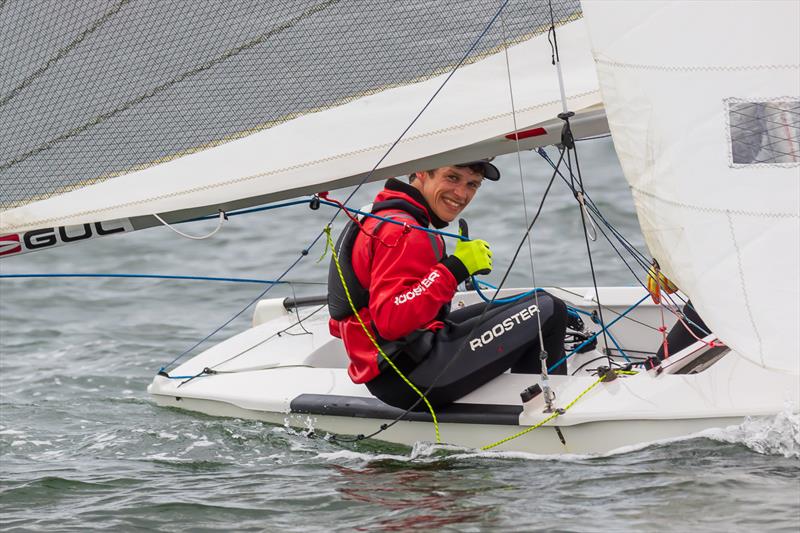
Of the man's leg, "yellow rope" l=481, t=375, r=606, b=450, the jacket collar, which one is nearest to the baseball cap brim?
the jacket collar

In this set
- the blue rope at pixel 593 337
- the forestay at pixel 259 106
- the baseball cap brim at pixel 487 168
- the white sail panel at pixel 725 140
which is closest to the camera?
the white sail panel at pixel 725 140

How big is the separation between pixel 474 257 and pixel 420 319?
0.24 metres

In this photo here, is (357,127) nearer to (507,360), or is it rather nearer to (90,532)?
(507,360)

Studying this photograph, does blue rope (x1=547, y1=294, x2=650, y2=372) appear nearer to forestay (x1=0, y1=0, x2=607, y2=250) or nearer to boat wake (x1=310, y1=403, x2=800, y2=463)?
boat wake (x1=310, y1=403, x2=800, y2=463)

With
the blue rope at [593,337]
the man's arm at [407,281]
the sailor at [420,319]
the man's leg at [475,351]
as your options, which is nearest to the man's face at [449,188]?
the sailor at [420,319]

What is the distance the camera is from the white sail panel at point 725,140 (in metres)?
3.11

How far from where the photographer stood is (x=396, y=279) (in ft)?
11.7

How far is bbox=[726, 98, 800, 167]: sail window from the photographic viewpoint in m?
3.12

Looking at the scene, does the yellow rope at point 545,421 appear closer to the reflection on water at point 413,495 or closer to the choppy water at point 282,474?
the choppy water at point 282,474

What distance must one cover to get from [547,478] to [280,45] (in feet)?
4.84

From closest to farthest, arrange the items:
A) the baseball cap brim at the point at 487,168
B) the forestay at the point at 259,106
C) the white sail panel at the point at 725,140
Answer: the white sail panel at the point at 725,140 < the forestay at the point at 259,106 < the baseball cap brim at the point at 487,168

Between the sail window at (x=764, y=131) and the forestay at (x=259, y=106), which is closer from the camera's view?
the sail window at (x=764, y=131)

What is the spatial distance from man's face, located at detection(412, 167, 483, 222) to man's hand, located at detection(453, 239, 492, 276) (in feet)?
0.59

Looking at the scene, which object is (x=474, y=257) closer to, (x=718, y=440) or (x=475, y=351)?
(x=475, y=351)
